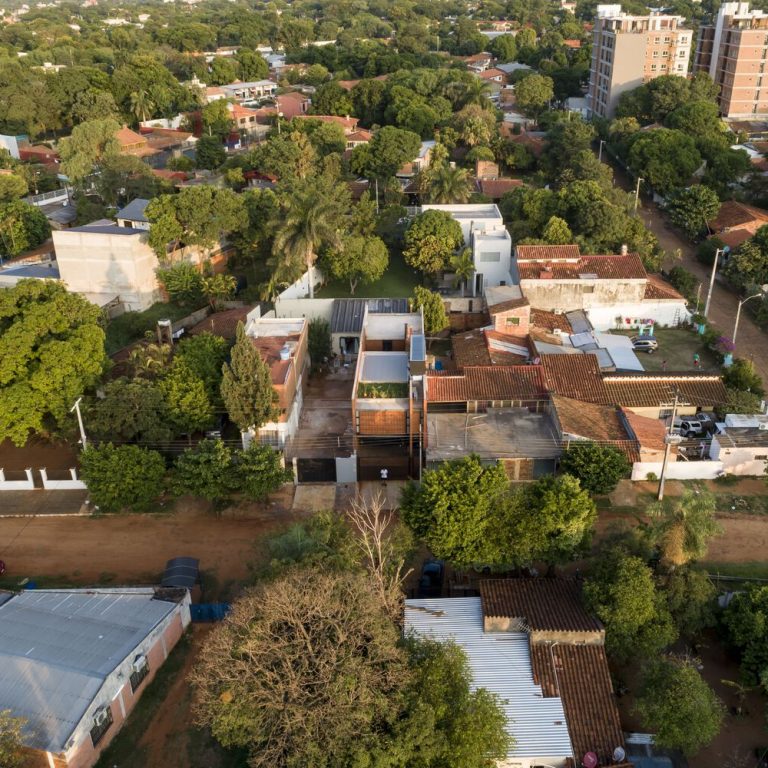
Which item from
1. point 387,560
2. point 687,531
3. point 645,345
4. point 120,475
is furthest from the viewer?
point 645,345

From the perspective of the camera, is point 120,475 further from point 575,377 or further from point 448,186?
point 448,186

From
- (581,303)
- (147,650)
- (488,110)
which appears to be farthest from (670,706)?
(488,110)

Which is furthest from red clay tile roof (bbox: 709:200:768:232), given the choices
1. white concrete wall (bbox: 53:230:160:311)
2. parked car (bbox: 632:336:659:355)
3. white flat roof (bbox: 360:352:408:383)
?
white concrete wall (bbox: 53:230:160:311)

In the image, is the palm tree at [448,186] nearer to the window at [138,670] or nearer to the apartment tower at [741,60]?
the window at [138,670]

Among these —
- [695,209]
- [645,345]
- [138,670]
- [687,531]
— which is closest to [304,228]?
[645,345]

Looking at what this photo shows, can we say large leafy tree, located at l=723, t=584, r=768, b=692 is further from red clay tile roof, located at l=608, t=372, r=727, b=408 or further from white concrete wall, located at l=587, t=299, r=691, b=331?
white concrete wall, located at l=587, t=299, r=691, b=331

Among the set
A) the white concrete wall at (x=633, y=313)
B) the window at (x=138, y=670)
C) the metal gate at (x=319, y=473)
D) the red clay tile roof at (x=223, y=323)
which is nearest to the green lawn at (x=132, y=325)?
the red clay tile roof at (x=223, y=323)

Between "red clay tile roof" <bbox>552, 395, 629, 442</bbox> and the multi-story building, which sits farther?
the multi-story building
